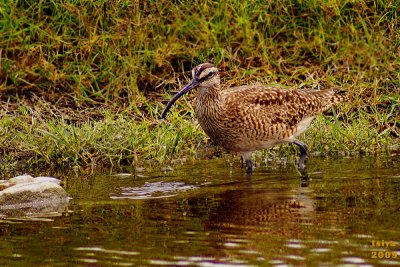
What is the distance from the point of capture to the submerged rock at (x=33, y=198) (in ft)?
30.0

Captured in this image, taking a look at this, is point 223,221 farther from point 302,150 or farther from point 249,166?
point 302,150

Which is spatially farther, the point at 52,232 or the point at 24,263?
the point at 52,232

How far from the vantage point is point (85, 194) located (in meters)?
9.69

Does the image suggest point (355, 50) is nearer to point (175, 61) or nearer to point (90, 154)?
point (175, 61)

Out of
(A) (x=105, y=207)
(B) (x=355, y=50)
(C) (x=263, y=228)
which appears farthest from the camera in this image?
(B) (x=355, y=50)

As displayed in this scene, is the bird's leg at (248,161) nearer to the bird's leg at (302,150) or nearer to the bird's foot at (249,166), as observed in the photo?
the bird's foot at (249,166)

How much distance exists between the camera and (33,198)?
9.34 m

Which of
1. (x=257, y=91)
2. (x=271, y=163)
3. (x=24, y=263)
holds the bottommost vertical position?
(x=24, y=263)

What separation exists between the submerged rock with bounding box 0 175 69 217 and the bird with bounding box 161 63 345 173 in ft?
5.95

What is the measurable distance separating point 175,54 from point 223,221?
5.42 meters

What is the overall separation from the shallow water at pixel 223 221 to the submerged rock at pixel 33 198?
0.15m

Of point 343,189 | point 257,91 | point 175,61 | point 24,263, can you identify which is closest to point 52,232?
point 24,263

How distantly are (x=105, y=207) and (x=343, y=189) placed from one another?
2.08 meters

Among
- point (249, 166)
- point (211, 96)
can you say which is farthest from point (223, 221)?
point (211, 96)
